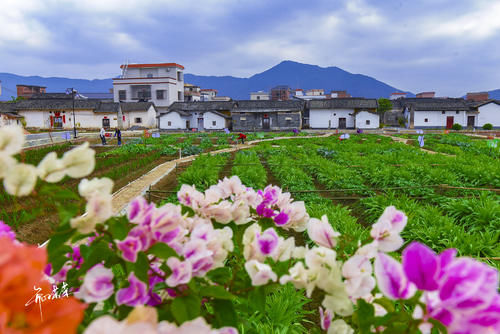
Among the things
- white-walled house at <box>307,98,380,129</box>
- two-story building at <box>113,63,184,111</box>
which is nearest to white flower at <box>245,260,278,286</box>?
white-walled house at <box>307,98,380,129</box>

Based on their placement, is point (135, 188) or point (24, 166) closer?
point (24, 166)

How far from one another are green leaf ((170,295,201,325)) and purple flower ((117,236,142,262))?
0.15 m

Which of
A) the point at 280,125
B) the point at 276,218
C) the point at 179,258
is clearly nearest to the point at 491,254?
the point at 276,218

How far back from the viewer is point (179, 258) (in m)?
0.96

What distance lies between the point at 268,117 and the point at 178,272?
4337 cm

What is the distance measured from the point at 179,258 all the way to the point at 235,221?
1.12ft

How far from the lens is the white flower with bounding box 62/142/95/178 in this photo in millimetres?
851

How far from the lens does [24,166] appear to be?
784mm

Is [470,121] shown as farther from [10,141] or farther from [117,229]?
[10,141]

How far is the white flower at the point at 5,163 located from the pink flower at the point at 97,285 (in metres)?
0.32

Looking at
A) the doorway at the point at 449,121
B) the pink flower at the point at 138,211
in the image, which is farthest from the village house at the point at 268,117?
the pink flower at the point at 138,211

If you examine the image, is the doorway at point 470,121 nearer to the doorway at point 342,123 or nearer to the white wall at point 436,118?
the white wall at point 436,118

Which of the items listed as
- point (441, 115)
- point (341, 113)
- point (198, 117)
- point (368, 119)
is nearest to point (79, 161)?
point (368, 119)

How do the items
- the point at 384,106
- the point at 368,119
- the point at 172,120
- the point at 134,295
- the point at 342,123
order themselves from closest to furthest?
the point at 134,295 < the point at 368,119 < the point at 342,123 < the point at 172,120 < the point at 384,106
